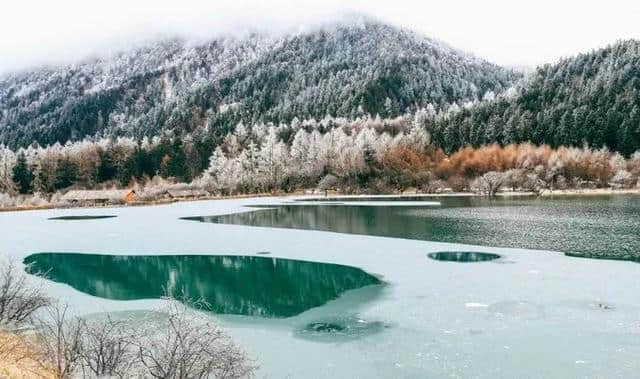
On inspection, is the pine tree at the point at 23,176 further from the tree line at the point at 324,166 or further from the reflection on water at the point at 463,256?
the reflection on water at the point at 463,256

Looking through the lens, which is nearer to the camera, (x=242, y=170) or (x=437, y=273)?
(x=437, y=273)

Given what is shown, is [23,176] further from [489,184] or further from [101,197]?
[489,184]

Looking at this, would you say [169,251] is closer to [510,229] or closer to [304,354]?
[304,354]

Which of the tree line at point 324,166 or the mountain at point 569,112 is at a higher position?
the mountain at point 569,112

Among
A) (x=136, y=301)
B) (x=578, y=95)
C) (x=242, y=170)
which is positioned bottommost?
(x=136, y=301)

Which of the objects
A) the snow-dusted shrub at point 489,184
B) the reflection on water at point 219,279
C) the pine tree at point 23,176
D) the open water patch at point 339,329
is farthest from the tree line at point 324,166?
the open water patch at point 339,329

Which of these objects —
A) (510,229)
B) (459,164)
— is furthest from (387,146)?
(510,229)
